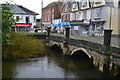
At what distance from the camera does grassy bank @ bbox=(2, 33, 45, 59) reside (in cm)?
2057

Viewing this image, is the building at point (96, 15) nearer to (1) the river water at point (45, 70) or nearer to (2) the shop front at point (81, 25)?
(2) the shop front at point (81, 25)

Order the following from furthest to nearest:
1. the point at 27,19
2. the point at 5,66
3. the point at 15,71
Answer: the point at 27,19 < the point at 5,66 < the point at 15,71

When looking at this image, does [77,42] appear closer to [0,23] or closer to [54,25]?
[0,23]

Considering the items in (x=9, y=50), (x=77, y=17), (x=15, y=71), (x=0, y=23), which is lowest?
(x=15, y=71)

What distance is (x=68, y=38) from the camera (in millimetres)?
21703

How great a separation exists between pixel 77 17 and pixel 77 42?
2098 cm

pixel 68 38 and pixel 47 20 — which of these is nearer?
pixel 68 38

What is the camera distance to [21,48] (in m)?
21.3

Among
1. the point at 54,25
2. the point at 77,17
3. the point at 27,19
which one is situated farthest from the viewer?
the point at 54,25

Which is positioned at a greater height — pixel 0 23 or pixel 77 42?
pixel 0 23

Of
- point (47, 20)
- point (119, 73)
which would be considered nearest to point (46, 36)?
point (119, 73)

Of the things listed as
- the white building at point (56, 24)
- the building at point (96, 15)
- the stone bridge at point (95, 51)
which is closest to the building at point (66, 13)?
the building at point (96, 15)

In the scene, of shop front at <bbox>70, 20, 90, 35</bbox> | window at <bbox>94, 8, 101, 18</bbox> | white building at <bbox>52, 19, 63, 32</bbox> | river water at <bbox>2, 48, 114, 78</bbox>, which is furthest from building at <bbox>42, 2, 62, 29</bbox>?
river water at <bbox>2, 48, 114, 78</bbox>

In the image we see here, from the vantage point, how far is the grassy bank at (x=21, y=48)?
67.5 ft
